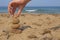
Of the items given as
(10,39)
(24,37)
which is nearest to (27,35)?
(24,37)

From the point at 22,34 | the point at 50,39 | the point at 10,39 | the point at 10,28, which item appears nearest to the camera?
the point at 50,39

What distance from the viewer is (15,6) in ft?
12.3

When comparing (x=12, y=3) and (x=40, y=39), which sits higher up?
(x=12, y=3)

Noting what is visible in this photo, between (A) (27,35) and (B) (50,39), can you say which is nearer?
(B) (50,39)

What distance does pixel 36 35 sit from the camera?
11.3ft

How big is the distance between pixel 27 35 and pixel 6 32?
534mm

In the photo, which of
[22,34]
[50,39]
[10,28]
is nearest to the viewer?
[50,39]

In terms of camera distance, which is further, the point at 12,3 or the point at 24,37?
the point at 12,3

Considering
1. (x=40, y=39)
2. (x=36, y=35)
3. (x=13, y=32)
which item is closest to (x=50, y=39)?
(x=40, y=39)

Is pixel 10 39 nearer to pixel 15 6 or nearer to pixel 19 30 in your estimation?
pixel 19 30

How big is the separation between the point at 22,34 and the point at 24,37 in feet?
0.69

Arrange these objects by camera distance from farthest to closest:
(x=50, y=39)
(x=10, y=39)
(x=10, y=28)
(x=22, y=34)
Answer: (x=10, y=28) → (x=22, y=34) → (x=10, y=39) → (x=50, y=39)

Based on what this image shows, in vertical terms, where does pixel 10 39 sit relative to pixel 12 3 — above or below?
below

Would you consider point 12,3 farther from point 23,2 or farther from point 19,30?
point 19,30
